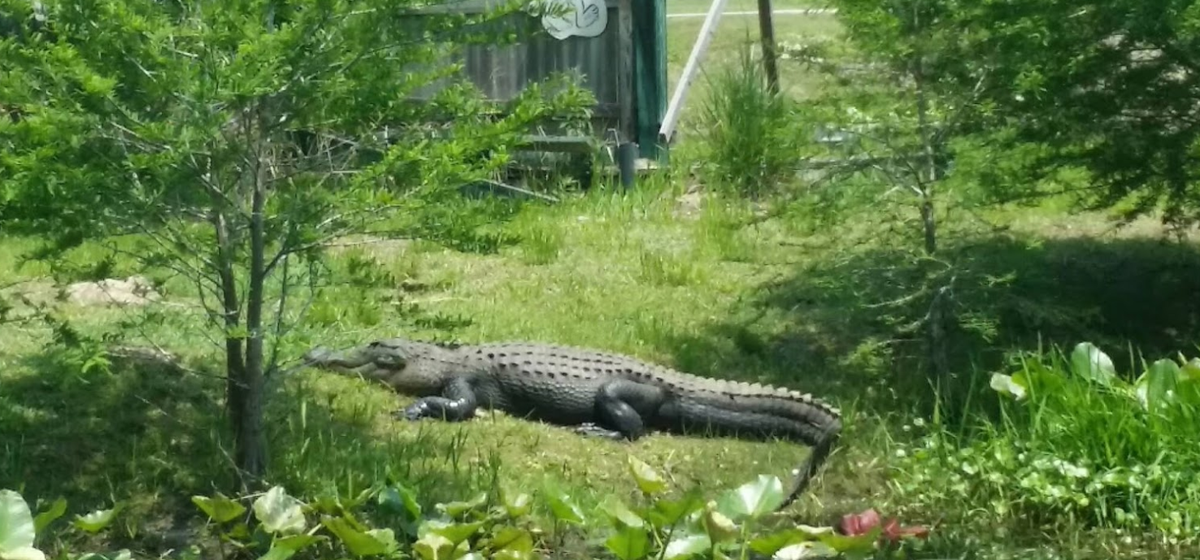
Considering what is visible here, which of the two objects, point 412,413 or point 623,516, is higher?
point 623,516

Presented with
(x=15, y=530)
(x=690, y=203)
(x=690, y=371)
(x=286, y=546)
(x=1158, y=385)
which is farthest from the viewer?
(x=690, y=203)

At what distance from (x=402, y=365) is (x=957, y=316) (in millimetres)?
2411

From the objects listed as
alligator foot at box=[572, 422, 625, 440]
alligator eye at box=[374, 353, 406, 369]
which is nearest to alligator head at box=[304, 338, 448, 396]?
alligator eye at box=[374, 353, 406, 369]

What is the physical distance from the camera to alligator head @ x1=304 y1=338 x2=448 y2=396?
6672 mm

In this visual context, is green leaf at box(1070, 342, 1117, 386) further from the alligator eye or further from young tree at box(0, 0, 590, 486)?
the alligator eye

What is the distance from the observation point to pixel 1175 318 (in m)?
7.36

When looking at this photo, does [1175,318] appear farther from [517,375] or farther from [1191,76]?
[517,375]

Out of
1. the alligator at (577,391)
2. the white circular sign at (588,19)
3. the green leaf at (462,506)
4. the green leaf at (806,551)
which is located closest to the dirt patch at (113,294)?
the alligator at (577,391)

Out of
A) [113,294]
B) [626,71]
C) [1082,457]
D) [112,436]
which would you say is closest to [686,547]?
[1082,457]

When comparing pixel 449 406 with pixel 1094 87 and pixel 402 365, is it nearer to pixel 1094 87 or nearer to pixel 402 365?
pixel 402 365

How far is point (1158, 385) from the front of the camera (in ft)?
18.6

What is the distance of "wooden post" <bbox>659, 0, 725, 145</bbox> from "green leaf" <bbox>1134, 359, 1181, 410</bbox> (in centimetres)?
575

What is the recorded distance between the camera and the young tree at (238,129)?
4.47m

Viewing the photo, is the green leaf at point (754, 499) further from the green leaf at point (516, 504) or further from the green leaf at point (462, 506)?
the green leaf at point (462, 506)
